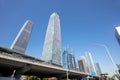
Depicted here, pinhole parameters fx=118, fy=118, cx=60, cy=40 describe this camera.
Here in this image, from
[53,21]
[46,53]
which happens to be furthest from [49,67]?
[53,21]

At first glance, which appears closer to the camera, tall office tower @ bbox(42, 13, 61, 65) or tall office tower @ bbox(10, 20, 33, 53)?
tall office tower @ bbox(10, 20, 33, 53)

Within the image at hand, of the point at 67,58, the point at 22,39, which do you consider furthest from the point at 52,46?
the point at 67,58

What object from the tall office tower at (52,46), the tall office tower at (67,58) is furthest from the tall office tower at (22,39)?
the tall office tower at (67,58)

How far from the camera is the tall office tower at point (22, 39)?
419ft

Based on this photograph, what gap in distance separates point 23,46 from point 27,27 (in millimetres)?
31405

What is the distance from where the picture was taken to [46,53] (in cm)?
15662

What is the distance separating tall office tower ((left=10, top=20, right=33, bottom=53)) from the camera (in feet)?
419

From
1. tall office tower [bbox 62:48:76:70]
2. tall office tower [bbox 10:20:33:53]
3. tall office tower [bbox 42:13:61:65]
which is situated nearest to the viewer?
tall office tower [bbox 62:48:76:70]

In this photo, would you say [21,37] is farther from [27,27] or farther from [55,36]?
[55,36]

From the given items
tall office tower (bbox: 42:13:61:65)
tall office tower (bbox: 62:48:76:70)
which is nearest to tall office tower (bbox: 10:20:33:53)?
tall office tower (bbox: 42:13:61:65)

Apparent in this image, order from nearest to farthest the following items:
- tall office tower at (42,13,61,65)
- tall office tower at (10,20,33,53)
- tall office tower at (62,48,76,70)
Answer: tall office tower at (62,48,76,70), tall office tower at (10,20,33,53), tall office tower at (42,13,61,65)

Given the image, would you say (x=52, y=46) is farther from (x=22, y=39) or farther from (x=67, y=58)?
(x=67, y=58)

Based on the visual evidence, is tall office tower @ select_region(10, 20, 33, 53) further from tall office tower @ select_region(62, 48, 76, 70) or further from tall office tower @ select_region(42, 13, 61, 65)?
tall office tower @ select_region(62, 48, 76, 70)

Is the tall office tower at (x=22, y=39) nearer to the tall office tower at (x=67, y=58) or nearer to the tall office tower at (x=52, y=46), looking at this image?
the tall office tower at (x=52, y=46)
